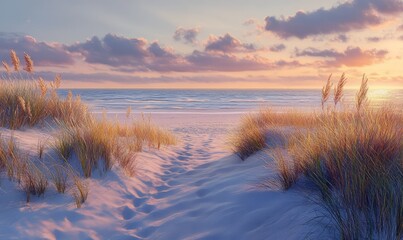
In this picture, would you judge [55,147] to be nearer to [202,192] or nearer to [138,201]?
[138,201]

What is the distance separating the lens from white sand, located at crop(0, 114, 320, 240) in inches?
135

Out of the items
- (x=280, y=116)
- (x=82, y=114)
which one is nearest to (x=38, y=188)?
(x=82, y=114)

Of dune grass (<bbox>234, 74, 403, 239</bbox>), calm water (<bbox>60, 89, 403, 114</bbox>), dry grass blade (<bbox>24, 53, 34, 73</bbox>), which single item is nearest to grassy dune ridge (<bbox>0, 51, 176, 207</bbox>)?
dry grass blade (<bbox>24, 53, 34, 73</bbox>)

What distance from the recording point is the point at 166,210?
4562 mm

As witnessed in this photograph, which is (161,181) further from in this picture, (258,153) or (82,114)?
(82,114)

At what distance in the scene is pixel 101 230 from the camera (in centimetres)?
402

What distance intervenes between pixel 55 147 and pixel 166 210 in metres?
2.30

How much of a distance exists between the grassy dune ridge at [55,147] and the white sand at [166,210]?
159 millimetres

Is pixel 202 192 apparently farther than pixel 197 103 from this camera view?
No

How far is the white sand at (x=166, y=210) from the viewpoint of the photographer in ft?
11.2

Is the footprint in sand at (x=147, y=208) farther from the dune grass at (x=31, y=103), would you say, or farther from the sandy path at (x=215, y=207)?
the dune grass at (x=31, y=103)

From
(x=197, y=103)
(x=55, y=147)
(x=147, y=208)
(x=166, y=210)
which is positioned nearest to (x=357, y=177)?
(x=166, y=210)

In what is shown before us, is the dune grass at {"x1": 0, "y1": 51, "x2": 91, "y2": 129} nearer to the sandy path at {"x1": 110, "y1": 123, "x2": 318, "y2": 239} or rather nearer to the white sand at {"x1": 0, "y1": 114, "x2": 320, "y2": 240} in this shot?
the white sand at {"x1": 0, "y1": 114, "x2": 320, "y2": 240}

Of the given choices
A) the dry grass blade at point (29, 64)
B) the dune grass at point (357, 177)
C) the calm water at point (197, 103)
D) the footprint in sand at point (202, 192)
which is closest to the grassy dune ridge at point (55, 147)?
the dry grass blade at point (29, 64)
